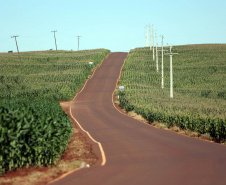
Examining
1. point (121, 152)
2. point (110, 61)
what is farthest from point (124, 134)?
point (110, 61)

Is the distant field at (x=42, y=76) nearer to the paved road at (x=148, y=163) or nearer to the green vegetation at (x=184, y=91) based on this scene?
the green vegetation at (x=184, y=91)

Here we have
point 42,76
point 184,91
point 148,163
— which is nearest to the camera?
point 148,163

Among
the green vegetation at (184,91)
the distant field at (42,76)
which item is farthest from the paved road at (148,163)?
the distant field at (42,76)

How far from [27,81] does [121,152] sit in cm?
7120

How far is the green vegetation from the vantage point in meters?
30.8

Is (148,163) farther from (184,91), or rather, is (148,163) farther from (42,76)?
(42,76)

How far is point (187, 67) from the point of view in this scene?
106 meters

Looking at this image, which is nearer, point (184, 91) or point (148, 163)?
point (148, 163)

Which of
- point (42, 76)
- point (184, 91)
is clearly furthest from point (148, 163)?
point (42, 76)

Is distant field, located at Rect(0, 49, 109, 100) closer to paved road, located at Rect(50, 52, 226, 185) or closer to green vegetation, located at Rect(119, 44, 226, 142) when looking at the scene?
green vegetation, located at Rect(119, 44, 226, 142)

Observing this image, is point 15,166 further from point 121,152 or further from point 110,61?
point 110,61

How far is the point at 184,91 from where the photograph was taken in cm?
7638

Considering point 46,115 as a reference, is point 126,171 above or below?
below

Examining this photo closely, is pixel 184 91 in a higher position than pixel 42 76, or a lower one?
lower
